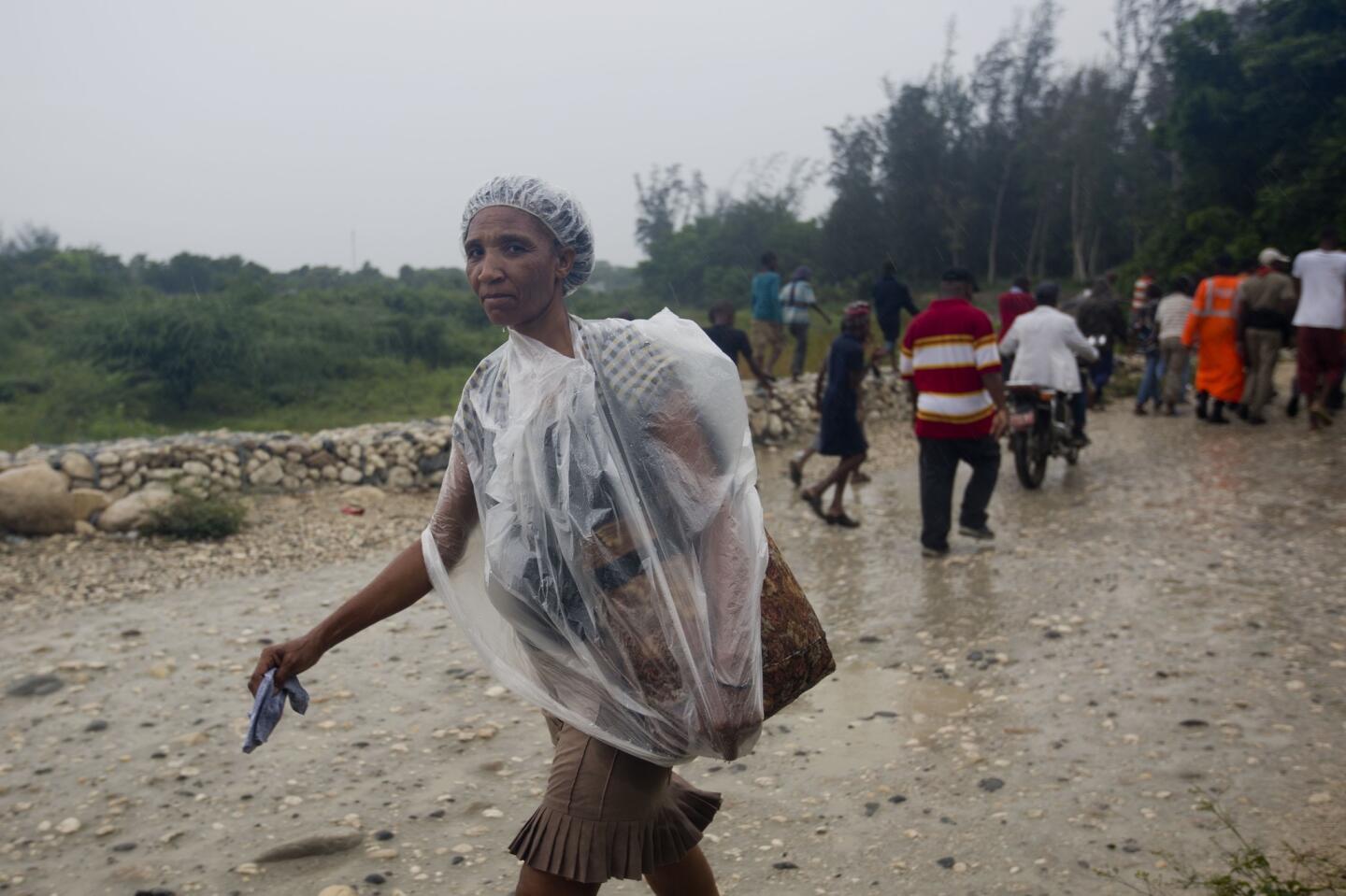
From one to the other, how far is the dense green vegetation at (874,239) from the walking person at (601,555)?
40.2 ft

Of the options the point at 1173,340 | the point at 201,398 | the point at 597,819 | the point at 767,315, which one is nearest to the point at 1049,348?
the point at 1173,340

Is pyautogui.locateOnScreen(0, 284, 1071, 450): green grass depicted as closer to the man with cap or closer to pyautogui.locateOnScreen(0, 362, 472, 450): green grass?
pyautogui.locateOnScreen(0, 362, 472, 450): green grass

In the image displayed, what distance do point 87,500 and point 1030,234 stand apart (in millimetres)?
29536

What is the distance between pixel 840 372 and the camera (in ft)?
25.2

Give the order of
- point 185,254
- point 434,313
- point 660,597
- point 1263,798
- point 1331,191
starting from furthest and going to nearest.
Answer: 1. point 185,254
2. point 434,313
3. point 1331,191
4. point 1263,798
5. point 660,597

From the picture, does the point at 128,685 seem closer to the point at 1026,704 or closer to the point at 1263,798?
the point at 1026,704

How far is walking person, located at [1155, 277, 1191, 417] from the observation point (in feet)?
38.8

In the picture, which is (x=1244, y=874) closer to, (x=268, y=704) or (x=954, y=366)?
(x=268, y=704)

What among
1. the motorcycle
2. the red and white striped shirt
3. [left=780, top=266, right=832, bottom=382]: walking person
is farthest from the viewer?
[left=780, top=266, right=832, bottom=382]: walking person

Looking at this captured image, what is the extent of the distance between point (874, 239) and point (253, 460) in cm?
2299

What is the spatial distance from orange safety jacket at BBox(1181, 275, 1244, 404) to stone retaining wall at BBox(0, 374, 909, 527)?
541cm

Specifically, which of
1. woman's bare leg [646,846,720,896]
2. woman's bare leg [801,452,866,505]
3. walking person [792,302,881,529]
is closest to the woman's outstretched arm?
woman's bare leg [646,846,720,896]

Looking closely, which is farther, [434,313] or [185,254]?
[185,254]

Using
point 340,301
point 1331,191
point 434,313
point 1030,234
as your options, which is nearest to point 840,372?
point 1331,191
